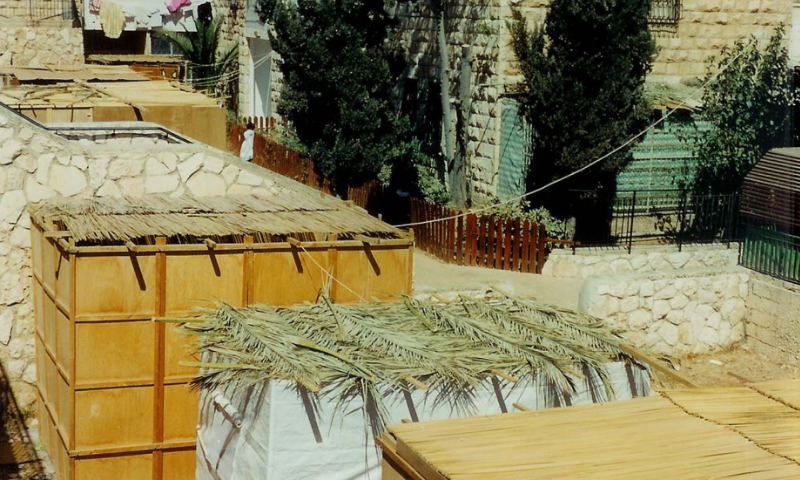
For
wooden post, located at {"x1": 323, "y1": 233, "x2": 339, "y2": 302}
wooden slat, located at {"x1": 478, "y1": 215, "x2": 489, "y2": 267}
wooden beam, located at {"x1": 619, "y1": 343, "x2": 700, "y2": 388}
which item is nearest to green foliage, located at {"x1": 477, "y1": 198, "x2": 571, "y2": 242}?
wooden slat, located at {"x1": 478, "y1": 215, "x2": 489, "y2": 267}

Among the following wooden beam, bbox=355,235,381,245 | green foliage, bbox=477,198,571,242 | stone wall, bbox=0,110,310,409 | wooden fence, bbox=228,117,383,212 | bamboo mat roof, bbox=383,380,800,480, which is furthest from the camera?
wooden fence, bbox=228,117,383,212

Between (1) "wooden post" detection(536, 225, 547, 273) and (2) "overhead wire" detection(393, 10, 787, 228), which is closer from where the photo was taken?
(1) "wooden post" detection(536, 225, 547, 273)

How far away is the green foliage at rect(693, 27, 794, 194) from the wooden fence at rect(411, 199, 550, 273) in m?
4.19

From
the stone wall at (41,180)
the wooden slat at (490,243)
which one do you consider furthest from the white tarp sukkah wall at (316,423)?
the wooden slat at (490,243)

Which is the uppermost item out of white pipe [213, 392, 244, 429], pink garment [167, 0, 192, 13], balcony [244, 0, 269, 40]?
pink garment [167, 0, 192, 13]

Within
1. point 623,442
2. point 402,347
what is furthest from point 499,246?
point 623,442

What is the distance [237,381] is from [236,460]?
0.64 metres

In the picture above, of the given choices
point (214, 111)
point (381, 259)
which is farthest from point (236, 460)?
point (214, 111)

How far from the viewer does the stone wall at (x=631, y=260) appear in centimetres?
1559

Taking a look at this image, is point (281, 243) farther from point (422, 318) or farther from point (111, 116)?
point (111, 116)

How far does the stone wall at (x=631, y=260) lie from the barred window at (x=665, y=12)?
176 inches

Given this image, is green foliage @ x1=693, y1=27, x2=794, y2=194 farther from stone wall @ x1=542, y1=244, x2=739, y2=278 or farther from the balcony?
the balcony

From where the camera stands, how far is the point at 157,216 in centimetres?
926

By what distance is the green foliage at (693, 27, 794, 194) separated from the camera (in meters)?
17.9
